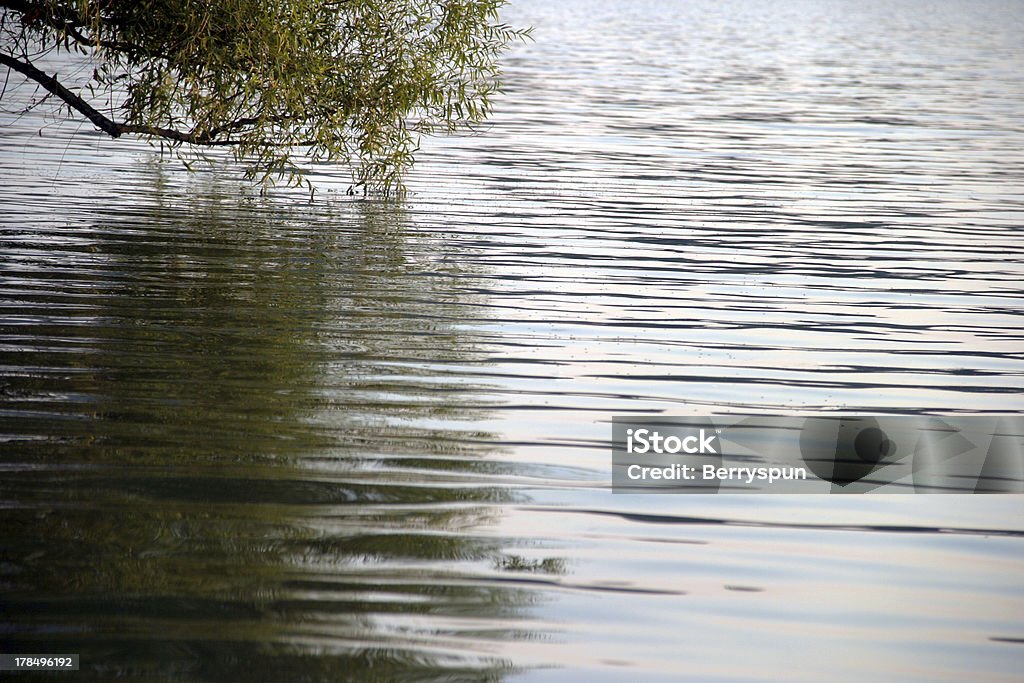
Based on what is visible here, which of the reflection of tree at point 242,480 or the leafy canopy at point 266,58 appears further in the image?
the leafy canopy at point 266,58

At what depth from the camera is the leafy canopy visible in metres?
11.3

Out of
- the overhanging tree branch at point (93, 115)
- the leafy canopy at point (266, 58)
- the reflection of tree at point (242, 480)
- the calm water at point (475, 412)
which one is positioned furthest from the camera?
the overhanging tree branch at point (93, 115)

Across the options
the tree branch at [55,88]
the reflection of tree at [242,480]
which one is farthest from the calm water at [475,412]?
the tree branch at [55,88]

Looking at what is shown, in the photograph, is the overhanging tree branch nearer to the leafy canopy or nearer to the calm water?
the leafy canopy

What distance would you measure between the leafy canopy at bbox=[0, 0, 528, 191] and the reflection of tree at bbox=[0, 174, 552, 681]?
2.81 metres

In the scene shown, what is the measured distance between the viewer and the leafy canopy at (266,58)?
37.0 ft

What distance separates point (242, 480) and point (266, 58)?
23.4ft

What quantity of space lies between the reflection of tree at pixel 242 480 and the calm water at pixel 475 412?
0.02 metres

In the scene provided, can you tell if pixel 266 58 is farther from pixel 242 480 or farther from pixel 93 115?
pixel 242 480

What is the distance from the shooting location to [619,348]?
8.13 meters

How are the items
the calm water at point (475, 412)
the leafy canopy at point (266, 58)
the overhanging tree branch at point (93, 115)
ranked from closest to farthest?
1. the calm water at point (475, 412)
2. the leafy canopy at point (266, 58)
3. the overhanging tree branch at point (93, 115)

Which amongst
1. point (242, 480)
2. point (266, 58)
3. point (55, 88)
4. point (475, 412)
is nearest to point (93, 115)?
point (55, 88)

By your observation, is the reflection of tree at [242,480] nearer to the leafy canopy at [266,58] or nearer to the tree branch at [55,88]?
the tree branch at [55,88]

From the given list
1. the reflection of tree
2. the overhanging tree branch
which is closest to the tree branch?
the overhanging tree branch
